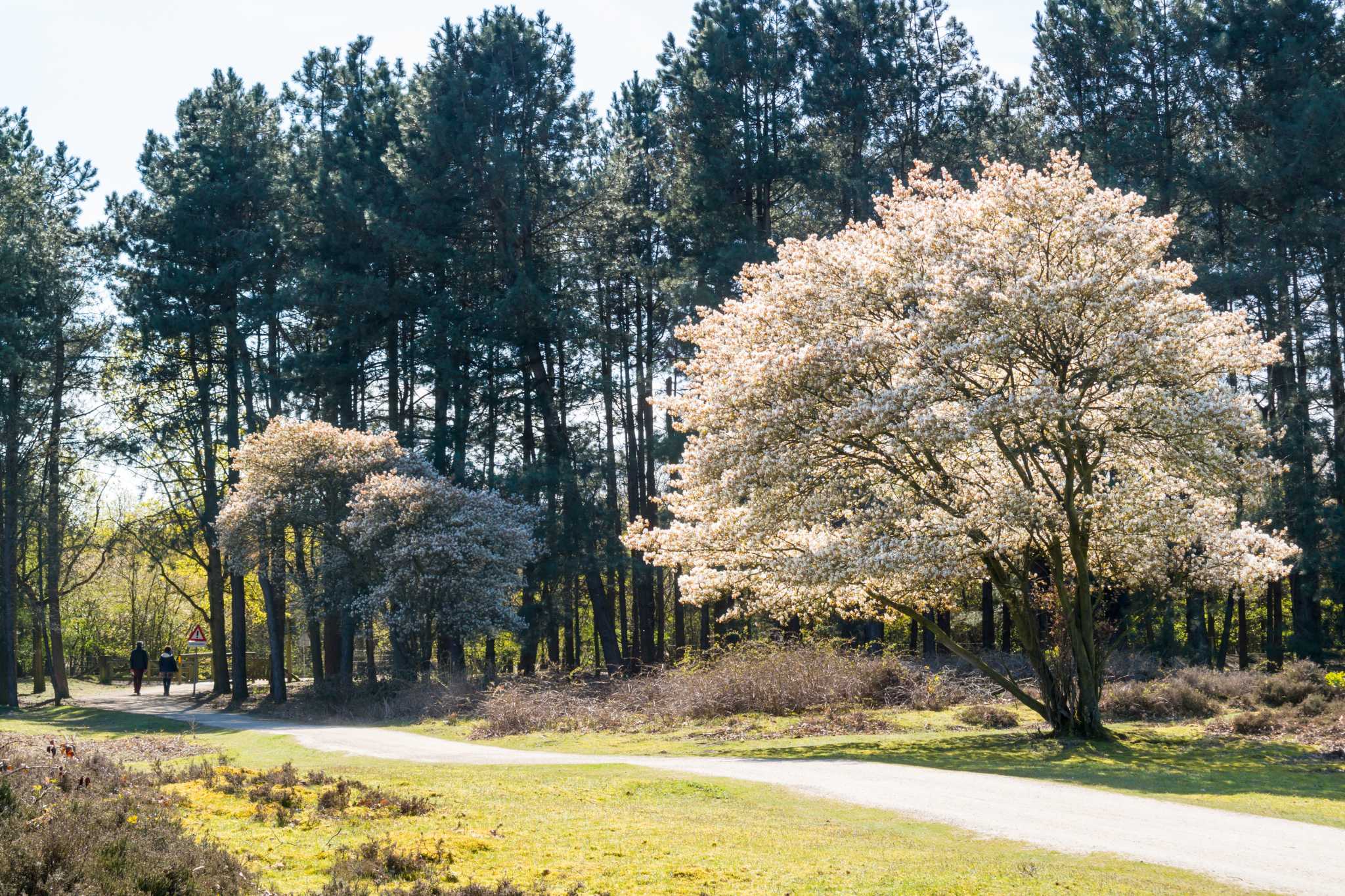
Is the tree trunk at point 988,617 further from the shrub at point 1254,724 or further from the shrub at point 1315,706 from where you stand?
the shrub at point 1254,724

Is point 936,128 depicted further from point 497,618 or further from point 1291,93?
point 497,618

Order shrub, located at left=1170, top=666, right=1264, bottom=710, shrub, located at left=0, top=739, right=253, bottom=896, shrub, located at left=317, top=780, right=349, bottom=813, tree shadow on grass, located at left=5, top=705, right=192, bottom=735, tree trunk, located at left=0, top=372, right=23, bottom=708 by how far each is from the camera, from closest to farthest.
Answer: shrub, located at left=0, top=739, right=253, bottom=896 < shrub, located at left=317, top=780, right=349, bottom=813 < shrub, located at left=1170, top=666, right=1264, bottom=710 < tree shadow on grass, located at left=5, top=705, right=192, bottom=735 < tree trunk, located at left=0, top=372, right=23, bottom=708

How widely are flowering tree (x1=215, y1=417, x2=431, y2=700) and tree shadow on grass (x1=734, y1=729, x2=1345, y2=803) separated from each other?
16419mm

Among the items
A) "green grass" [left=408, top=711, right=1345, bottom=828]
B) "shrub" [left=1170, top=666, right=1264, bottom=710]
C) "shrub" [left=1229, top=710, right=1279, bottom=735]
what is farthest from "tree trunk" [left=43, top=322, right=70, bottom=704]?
"shrub" [left=1229, top=710, right=1279, bottom=735]

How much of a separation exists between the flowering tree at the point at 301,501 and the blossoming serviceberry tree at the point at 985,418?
1345cm

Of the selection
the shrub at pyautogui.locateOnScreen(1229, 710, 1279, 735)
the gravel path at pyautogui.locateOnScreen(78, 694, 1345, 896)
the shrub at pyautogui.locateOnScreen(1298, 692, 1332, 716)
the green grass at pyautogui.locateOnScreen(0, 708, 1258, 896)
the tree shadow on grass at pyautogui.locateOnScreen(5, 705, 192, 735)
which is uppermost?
the green grass at pyautogui.locateOnScreen(0, 708, 1258, 896)

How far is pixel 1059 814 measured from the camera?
10367 millimetres

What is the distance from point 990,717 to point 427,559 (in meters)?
14.2

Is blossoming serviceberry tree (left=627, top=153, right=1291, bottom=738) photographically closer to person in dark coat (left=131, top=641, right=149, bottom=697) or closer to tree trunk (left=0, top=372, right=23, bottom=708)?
tree trunk (left=0, top=372, right=23, bottom=708)

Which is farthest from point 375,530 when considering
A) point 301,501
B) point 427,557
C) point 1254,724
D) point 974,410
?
point 1254,724

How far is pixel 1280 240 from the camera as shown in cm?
3161

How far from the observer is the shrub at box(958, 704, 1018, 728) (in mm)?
20016

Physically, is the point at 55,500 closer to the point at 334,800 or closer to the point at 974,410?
the point at 334,800

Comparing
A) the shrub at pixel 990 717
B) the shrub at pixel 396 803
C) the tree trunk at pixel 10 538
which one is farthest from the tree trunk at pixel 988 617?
the tree trunk at pixel 10 538
